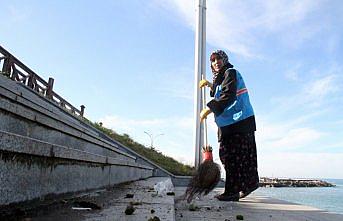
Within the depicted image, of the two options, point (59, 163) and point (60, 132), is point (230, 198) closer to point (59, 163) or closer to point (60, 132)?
point (60, 132)

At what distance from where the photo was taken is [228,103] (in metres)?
3.95

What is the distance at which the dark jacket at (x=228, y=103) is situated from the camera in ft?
13.0

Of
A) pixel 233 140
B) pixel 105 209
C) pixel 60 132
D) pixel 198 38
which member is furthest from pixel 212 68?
pixel 198 38

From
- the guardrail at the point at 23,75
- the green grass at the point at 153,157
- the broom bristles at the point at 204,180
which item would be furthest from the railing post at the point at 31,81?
the broom bristles at the point at 204,180

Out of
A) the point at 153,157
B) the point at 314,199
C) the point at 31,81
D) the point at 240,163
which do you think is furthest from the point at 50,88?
the point at 240,163

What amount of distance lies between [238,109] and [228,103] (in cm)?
15

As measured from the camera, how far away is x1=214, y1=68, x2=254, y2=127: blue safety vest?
401cm

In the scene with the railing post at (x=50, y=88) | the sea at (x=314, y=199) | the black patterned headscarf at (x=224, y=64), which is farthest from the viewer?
the railing post at (x=50, y=88)

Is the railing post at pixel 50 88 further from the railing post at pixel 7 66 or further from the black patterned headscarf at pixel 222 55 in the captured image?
the black patterned headscarf at pixel 222 55

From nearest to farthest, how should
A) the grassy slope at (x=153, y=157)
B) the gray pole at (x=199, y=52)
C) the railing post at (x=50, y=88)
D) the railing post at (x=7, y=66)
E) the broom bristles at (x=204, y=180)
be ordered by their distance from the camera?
1. the broom bristles at (x=204, y=180)
2. the railing post at (x=7, y=66)
3. the gray pole at (x=199, y=52)
4. the railing post at (x=50, y=88)
5. the grassy slope at (x=153, y=157)

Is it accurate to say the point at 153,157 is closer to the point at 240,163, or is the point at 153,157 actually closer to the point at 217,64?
the point at 217,64

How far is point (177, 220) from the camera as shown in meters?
2.55

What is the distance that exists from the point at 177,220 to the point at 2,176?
1.31m

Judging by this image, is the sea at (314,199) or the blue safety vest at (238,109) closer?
the blue safety vest at (238,109)
